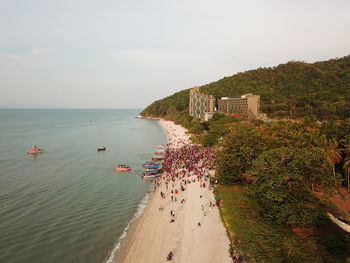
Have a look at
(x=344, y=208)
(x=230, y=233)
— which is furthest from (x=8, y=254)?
(x=344, y=208)

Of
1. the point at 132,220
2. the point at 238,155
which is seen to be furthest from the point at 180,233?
the point at 238,155

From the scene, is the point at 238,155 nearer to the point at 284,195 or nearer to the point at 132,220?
the point at 284,195

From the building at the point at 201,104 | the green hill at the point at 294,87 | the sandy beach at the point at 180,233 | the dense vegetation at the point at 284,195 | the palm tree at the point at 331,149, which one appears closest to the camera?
the dense vegetation at the point at 284,195

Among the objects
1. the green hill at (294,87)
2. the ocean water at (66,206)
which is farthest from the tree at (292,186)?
the green hill at (294,87)

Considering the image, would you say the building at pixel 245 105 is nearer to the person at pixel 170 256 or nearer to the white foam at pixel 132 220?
the white foam at pixel 132 220

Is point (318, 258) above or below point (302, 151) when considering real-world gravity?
below

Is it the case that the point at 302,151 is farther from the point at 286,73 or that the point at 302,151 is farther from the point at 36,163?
the point at 286,73
